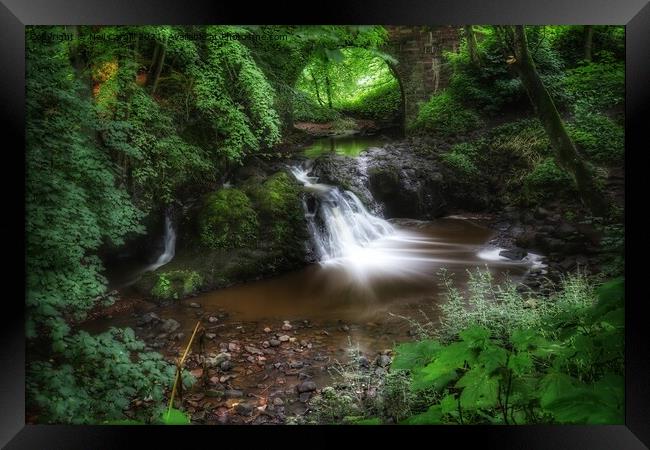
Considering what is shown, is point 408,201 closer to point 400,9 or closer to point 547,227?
point 547,227

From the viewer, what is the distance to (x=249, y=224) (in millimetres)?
3203

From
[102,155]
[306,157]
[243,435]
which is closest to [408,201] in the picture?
[306,157]

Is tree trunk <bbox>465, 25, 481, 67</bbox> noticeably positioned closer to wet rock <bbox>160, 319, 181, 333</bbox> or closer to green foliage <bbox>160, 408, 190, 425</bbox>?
wet rock <bbox>160, 319, 181, 333</bbox>

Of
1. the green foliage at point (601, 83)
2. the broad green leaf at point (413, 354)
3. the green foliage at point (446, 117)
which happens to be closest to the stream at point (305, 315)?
the green foliage at point (446, 117)

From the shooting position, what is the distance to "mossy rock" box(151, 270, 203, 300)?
2.96m

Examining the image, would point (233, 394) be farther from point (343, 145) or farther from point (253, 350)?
point (343, 145)

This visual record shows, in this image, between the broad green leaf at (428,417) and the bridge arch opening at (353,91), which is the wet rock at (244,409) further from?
the bridge arch opening at (353,91)

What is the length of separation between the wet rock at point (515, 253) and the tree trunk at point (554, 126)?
495 millimetres

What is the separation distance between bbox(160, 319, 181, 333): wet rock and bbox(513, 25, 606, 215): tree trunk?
2.72 m

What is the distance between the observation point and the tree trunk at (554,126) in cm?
286

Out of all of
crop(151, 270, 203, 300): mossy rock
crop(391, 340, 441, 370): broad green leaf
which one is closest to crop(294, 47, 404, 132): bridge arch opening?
crop(151, 270, 203, 300): mossy rock

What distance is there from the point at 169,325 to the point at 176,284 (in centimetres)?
27

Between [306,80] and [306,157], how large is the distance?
51cm

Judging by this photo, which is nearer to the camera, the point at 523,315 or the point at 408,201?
the point at 523,315
